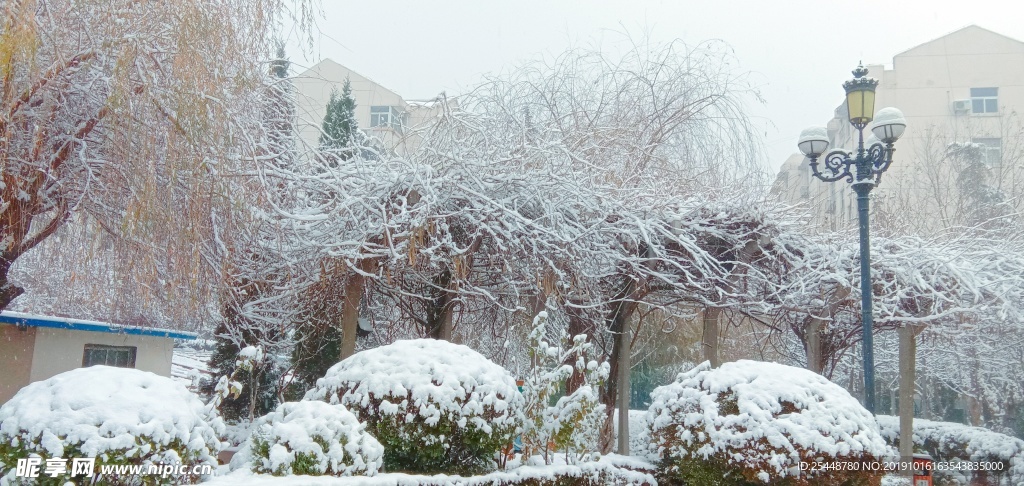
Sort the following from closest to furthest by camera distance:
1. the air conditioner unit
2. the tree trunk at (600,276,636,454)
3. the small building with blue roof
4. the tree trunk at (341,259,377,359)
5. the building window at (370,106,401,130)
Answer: the tree trunk at (341,259,377,359), the building window at (370,106,401,130), the tree trunk at (600,276,636,454), the small building with blue roof, the air conditioner unit

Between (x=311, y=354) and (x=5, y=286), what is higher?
(x=5, y=286)

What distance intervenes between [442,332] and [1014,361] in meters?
15.6

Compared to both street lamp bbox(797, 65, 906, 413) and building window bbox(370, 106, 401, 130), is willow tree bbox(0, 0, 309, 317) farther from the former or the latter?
street lamp bbox(797, 65, 906, 413)

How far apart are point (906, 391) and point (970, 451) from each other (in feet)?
13.5

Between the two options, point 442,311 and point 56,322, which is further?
point 56,322

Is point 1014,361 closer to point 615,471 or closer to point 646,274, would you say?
point 646,274

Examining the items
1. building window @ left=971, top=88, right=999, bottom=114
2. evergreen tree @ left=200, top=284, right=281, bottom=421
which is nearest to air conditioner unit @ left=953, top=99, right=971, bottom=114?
building window @ left=971, top=88, right=999, bottom=114

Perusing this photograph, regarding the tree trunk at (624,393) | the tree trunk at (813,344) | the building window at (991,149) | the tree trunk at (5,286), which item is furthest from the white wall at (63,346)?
the building window at (991,149)

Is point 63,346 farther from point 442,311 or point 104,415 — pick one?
point 104,415

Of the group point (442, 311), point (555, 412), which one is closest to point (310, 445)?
point (555, 412)

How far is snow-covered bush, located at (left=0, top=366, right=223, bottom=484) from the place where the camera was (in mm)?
4051

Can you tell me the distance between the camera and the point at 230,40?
20.2 ft

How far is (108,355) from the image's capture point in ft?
46.0

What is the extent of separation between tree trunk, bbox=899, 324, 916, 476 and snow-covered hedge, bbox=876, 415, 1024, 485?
11.1 feet
